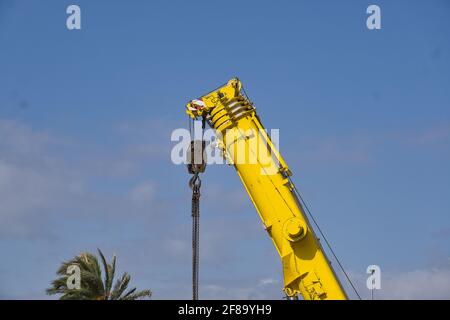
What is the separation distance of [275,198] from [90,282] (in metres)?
15.2

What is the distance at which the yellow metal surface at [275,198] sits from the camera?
17641 mm

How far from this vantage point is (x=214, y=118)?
19203 millimetres

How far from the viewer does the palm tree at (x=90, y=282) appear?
30.2 meters

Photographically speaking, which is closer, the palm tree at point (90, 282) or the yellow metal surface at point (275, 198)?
the yellow metal surface at point (275, 198)

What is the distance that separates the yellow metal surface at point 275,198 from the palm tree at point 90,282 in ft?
46.7

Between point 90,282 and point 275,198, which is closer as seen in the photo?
point 275,198

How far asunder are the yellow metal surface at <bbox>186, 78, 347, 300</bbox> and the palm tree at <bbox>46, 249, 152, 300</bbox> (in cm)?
1424

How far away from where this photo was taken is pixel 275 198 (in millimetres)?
18000

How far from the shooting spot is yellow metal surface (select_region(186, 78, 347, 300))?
1764cm
